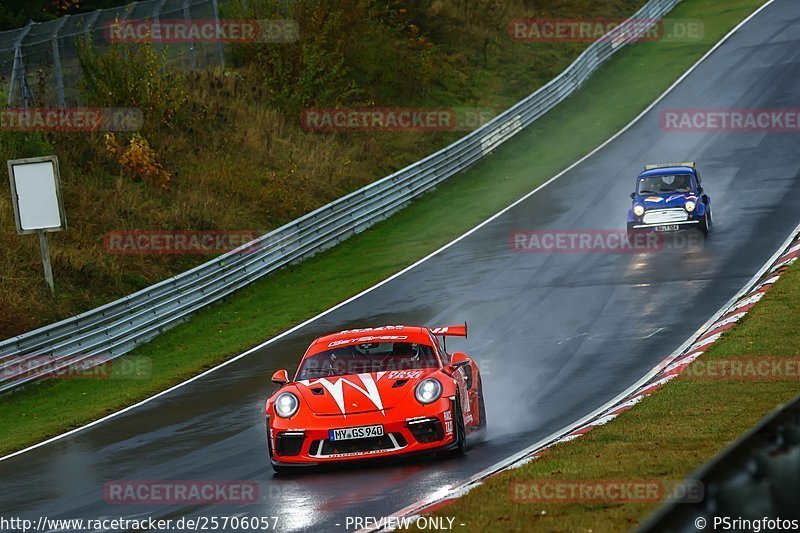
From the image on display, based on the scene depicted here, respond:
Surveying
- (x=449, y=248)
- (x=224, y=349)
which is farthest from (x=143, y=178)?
(x=224, y=349)

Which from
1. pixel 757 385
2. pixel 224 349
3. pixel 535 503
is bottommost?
pixel 224 349

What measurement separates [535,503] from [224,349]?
1470 cm

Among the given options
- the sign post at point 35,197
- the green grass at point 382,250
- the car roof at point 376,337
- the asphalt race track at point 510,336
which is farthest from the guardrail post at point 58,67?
the car roof at point 376,337

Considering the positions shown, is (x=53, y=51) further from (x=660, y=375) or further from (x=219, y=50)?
(x=660, y=375)

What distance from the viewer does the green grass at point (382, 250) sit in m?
19.7

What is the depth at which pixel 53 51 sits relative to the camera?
102ft

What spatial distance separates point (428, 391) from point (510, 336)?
844 centimetres

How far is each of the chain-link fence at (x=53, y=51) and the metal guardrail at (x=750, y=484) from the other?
27.8 metres

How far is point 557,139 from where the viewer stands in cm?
4028

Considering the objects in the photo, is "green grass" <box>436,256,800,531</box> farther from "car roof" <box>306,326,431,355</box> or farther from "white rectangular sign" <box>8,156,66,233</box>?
"white rectangular sign" <box>8,156,66,233</box>

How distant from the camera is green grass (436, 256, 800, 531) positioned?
7367 millimetres

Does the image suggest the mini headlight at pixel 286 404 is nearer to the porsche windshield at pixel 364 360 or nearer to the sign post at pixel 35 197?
the porsche windshield at pixel 364 360

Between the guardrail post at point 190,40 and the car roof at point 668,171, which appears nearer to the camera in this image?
the car roof at point 668,171

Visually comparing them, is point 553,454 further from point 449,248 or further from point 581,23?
point 581,23
